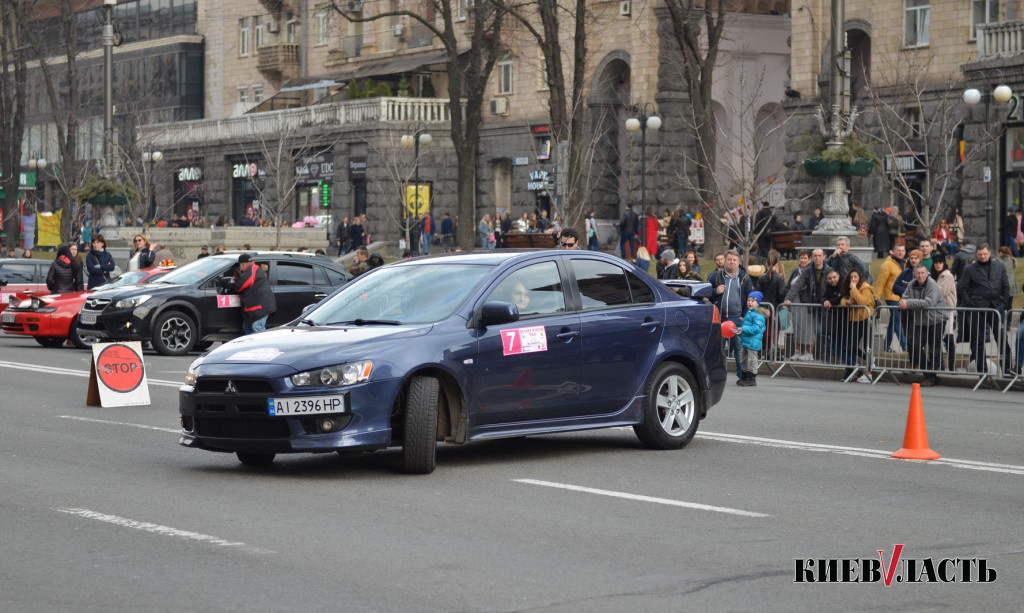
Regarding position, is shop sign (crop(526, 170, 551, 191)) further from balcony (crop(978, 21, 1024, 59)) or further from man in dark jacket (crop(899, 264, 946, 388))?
man in dark jacket (crop(899, 264, 946, 388))

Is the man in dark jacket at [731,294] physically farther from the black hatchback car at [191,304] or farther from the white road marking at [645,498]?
the white road marking at [645,498]

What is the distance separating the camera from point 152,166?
205 feet

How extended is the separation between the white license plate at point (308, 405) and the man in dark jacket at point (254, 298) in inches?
541

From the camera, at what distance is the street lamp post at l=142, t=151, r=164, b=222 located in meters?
61.2

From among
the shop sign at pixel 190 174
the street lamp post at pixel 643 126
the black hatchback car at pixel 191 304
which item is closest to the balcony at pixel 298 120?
the shop sign at pixel 190 174

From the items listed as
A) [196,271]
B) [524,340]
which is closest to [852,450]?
[524,340]

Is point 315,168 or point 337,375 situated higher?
point 315,168

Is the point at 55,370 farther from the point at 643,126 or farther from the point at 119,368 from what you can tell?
the point at 643,126

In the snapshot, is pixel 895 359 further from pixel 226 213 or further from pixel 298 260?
pixel 226 213

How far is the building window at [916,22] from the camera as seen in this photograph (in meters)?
41.3

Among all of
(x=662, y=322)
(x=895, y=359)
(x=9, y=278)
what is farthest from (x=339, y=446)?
(x=9, y=278)

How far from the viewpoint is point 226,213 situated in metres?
67.4

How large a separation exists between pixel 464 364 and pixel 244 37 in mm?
63746

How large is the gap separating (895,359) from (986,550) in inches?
524
